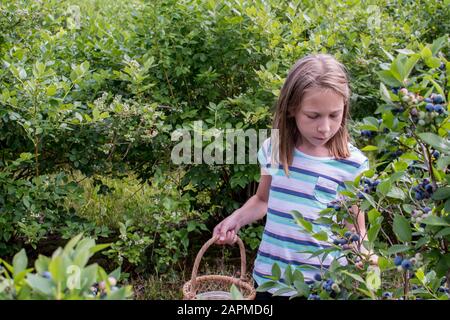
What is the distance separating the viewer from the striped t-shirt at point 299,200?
232 cm

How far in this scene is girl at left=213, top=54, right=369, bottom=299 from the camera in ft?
7.45

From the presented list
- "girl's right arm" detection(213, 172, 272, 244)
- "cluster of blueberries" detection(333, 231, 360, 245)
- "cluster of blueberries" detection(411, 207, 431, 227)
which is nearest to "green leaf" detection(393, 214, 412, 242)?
"cluster of blueberries" detection(411, 207, 431, 227)

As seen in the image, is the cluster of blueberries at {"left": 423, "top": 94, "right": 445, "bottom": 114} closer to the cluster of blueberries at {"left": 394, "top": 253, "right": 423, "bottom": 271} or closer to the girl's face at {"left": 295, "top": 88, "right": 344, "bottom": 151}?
the cluster of blueberries at {"left": 394, "top": 253, "right": 423, "bottom": 271}

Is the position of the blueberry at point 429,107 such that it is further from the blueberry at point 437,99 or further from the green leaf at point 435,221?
the green leaf at point 435,221

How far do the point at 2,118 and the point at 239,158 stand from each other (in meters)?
1.10

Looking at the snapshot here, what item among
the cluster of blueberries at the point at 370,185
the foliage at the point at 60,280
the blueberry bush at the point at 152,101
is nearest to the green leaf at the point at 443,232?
the cluster of blueberries at the point at 370,185

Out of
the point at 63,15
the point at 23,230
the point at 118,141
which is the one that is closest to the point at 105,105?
the point at 118,141

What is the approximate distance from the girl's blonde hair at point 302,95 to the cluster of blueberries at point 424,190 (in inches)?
28.6

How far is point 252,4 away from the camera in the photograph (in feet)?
11.4

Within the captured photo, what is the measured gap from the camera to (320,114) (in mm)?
2195

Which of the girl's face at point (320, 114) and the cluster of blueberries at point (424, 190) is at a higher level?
the girl's face at point (320, 114)

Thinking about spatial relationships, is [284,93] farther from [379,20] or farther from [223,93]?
[379,20]

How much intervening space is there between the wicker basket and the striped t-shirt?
111 mm

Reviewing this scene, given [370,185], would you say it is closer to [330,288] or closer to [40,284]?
[330,288]
